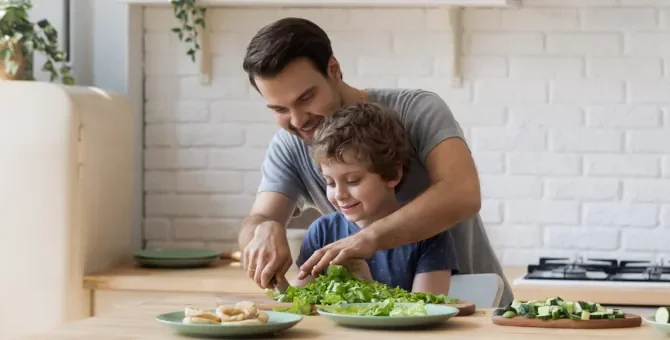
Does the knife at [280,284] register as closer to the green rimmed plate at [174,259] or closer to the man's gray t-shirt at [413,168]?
the man's gray t-shirt at [413,168]

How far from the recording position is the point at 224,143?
14.2ft

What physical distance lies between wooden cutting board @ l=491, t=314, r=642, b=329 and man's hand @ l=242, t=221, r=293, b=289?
0.55m

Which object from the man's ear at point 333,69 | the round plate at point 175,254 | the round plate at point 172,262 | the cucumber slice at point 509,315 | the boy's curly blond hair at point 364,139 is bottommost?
the round plate at point 172,262

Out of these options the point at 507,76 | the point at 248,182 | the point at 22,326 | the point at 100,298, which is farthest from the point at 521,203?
the point at 22,326

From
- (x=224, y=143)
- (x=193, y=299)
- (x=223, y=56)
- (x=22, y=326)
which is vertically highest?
(x=223, y=56)

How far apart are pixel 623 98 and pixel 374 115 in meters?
1.68

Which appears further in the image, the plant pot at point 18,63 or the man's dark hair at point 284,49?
the plant pot at point 18,63

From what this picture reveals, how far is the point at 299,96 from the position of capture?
2654mm

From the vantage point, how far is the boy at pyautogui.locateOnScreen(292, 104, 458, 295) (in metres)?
2.60

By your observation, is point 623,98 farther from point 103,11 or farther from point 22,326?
point 22,326

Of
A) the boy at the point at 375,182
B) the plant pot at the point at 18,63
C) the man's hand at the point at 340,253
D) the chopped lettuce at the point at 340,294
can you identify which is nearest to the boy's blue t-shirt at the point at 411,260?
the boy at the point at 375,182

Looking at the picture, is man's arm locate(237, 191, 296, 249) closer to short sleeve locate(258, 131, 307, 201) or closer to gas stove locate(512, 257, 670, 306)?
short sleeve locate(258, 131, 307, 201)

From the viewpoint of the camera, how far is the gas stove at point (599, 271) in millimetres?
3555

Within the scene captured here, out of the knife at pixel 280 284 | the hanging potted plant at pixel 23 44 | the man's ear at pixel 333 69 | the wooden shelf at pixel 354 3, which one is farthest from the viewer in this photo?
the hanging potted plant at pixel 23 44
